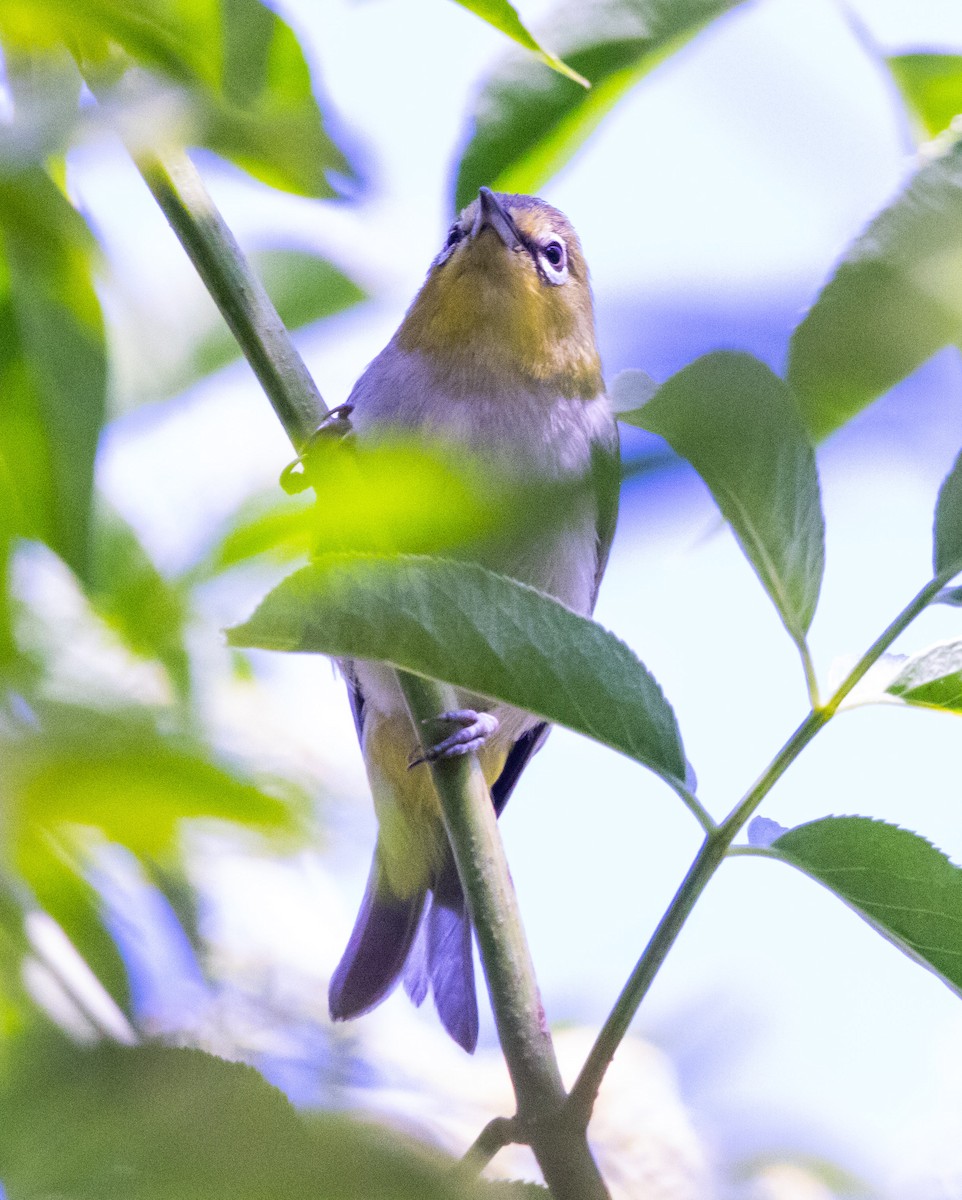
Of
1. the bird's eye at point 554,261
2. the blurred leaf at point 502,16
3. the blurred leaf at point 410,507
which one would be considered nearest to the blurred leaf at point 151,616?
the blurred leaf at point 410,507

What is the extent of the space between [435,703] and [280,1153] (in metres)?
0.63

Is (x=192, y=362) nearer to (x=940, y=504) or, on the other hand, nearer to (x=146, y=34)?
(x=146, y=34)

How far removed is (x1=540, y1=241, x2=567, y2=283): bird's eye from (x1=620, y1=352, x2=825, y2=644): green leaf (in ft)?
7.02

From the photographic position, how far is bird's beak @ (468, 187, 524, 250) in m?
2.58

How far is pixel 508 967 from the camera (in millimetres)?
860

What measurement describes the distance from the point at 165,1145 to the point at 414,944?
7.74 feet

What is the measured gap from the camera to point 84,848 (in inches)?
11.6

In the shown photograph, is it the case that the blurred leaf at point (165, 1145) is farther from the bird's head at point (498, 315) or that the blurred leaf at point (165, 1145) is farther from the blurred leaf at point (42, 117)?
the bird's head at point (498, 315)

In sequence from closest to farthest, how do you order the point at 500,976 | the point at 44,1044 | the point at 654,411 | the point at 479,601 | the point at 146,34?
the point at 44,1044
the point at 146,34
the point at 654,411
the point at 479,601
the point at 500,976

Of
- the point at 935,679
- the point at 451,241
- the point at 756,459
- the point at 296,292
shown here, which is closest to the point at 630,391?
the point at 756,459

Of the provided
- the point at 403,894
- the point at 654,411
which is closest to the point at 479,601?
the point at 654,411

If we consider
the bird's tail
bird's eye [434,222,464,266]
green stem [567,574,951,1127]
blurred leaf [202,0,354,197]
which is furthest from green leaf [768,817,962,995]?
bird's eye [434,222,464,266]

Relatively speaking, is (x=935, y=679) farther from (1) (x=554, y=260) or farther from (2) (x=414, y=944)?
(1) (x=554, y=260)

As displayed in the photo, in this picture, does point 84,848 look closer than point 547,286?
Yes
